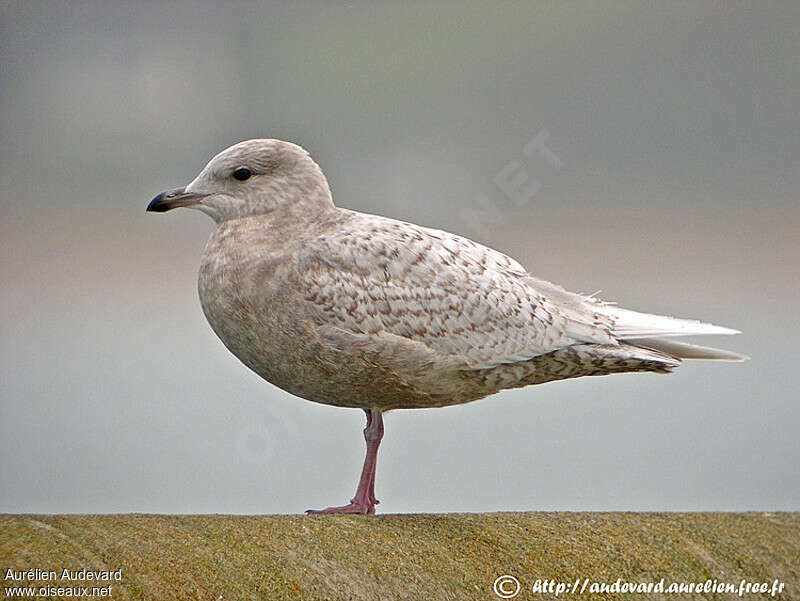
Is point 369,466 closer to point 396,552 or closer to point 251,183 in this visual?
point 396,552

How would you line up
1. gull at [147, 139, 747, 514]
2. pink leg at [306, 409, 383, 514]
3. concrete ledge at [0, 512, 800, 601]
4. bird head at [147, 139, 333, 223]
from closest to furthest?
concrete ledge at [0, 512, 800, 601], gull at [147, 139, 747, 514], bird head at [147, 139, 333, 223], pink leg at [306, 409, 383, 514]

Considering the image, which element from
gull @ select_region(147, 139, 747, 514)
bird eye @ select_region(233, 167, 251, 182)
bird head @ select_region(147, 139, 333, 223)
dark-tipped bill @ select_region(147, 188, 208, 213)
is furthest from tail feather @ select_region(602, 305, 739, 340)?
dark-tipped bill @ select_region(147, 188, 208, 213)

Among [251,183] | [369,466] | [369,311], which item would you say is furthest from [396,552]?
[251,183]

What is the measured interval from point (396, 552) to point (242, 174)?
165cm

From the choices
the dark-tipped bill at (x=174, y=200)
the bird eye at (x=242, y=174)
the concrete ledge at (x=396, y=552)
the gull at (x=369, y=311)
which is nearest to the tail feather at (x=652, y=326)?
the gull at (x=369, y=311)

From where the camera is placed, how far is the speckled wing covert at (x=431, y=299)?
439 cm

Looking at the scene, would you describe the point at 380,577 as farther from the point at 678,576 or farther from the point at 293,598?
the point at 678,576

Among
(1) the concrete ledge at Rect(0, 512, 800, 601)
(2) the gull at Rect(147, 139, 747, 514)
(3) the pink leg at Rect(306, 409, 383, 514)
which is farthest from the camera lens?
(3) the pink leg at Rect(306, 409, 383, 514)

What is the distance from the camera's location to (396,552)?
14.5 ft

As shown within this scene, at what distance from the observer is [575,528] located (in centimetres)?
503

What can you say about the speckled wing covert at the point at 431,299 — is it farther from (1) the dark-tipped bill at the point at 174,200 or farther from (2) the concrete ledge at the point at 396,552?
(2) the concrete ledge at the point at 396,552

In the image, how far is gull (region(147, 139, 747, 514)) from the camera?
4367 millimetres

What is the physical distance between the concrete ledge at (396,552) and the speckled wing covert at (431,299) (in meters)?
Answer: 0.79

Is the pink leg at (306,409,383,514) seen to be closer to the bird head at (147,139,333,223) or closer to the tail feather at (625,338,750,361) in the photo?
the bird head at (147,139,333,223)
